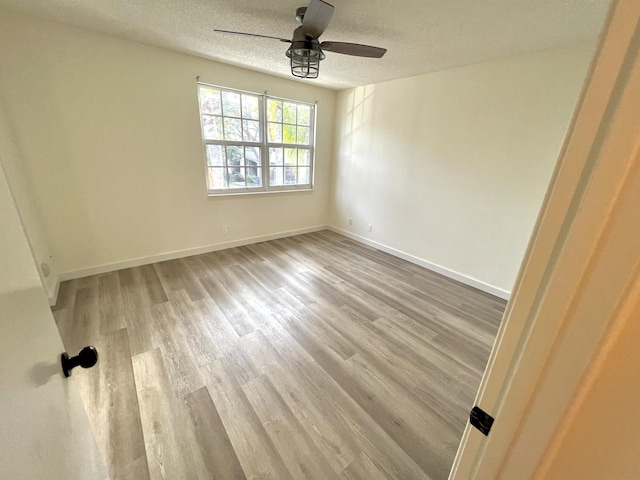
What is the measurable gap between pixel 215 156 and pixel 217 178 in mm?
293

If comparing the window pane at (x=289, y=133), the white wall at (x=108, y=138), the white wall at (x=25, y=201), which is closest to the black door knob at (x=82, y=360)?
the white wall at (x=25, y=201)

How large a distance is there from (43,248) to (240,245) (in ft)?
6.75

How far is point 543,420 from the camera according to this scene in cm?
41

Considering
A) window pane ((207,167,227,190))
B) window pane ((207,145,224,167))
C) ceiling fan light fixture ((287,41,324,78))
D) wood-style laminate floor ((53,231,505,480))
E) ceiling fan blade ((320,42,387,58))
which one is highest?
ceiling fan blade ((320,42,387,58))

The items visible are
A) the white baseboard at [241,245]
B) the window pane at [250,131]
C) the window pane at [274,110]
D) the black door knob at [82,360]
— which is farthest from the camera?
the window pane at [274,110]

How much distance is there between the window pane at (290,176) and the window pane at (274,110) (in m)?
0.76

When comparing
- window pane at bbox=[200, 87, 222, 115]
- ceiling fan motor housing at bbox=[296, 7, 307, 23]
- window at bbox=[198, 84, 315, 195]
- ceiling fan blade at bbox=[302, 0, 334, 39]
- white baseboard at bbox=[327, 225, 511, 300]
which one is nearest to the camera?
ceiling fan blade at bbox=[302, 0, 334, 39]

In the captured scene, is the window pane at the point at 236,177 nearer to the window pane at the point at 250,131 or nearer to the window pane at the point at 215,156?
the window pane at the point at 215,156

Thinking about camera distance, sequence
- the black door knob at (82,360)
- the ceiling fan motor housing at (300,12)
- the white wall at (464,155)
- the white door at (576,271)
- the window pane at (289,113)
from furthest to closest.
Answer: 1. the window pane at (289,113)
2. the white wall at (464,155)
3. the ceiling fan motor housing at (300,12)
4. the black door knob at (82,360)
5. the white door at (576,271)

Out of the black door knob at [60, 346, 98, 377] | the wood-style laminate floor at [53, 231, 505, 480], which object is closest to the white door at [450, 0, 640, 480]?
the black door knob at [60, 346, 98, 377]

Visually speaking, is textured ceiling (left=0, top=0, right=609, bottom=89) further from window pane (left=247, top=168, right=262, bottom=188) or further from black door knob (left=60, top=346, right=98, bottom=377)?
black door knob (left=60, top=346, right=98, bottom=377)

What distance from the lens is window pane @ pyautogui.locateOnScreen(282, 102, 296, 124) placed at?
385 cm

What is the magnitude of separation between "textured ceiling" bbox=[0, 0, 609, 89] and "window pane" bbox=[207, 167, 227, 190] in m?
1.35

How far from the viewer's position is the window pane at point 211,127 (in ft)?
10.5
